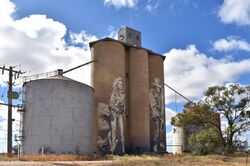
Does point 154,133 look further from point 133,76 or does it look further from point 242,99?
point 242,99

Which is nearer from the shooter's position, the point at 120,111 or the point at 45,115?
the point at 45,115

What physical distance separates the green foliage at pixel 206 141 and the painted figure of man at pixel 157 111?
1571cm

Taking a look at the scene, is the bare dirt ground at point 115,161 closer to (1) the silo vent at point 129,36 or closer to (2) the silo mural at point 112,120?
(2) the silo mural at point 112,120

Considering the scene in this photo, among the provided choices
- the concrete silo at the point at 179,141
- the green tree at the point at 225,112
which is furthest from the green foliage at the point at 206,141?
the concrete silo at the point at 179,141

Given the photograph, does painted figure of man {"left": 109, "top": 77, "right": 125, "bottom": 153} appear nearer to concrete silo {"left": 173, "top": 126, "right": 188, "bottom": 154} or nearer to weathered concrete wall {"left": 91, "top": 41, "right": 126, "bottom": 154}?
weathered concrete wall {"left": 91, "top": 41, "right": 126, "bottom": 154}

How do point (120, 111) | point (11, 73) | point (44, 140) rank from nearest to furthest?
point (44, 140), point (11, 73), point (120, 111)

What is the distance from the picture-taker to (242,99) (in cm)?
5644

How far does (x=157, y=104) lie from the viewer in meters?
74.4

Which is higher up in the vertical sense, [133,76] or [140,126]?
[133,76]

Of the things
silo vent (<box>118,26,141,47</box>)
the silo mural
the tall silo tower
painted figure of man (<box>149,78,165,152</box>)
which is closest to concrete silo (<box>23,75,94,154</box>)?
the silo mural

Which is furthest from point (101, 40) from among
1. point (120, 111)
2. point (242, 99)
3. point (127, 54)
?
point (242, 99)

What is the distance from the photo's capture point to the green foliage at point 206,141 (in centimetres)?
5534

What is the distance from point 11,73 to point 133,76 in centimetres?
2191

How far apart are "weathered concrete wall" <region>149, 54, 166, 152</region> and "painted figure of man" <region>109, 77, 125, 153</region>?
885 cm
